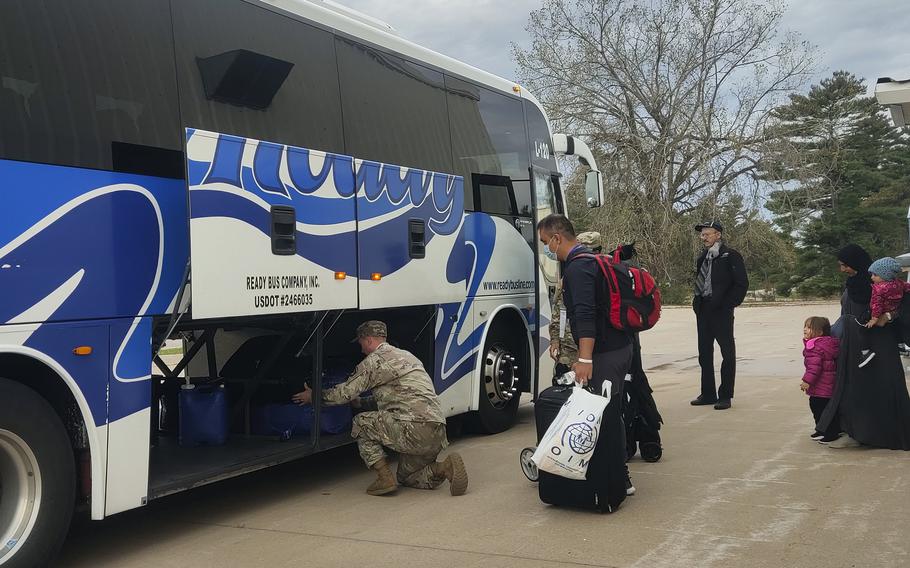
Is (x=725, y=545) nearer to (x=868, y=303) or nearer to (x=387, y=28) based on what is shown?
(x=868, y=303)

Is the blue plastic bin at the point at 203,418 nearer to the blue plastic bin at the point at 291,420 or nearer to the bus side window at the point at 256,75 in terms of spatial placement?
the blue plastic bin at the point at 291,420

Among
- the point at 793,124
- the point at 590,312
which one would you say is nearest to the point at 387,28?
the point at 590,312

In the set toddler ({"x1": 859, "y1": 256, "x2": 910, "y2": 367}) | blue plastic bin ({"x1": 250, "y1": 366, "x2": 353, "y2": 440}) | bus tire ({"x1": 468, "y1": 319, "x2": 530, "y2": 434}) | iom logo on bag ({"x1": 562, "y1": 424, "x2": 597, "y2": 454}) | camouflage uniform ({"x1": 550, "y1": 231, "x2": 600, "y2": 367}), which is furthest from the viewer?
bus tire ({"x1": 468, "y1": 319, "x2": 530, "y2": 434})

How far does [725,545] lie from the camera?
16.3ft

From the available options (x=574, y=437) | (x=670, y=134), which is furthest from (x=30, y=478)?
(x=670, y=134)

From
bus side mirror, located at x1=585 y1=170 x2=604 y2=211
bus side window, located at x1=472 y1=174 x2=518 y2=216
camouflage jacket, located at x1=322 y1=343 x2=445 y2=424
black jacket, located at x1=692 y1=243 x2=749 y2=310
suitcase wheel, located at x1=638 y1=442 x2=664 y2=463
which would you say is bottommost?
suitcase wheel, located at x1=638 y1=442 x2=664 y2=463

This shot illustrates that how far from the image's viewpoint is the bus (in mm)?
4461

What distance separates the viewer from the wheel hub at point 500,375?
874 cm

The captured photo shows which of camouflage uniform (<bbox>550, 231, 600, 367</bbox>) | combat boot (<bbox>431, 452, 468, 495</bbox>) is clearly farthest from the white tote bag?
camouflage uniform (<bbox>550, 231, 600, 367</bbox>)

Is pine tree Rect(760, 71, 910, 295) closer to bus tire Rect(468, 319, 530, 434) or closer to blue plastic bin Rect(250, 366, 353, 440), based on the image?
bus tire Rect(468, 319, 530, 434)

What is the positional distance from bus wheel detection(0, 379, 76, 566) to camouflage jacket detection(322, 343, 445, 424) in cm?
213

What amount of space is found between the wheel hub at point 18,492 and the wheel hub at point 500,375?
4.79m

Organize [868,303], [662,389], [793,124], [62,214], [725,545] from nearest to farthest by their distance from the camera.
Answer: [62,214], [725,545], [868,303], [662,389], [793,124]

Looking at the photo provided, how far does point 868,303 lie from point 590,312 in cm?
311
